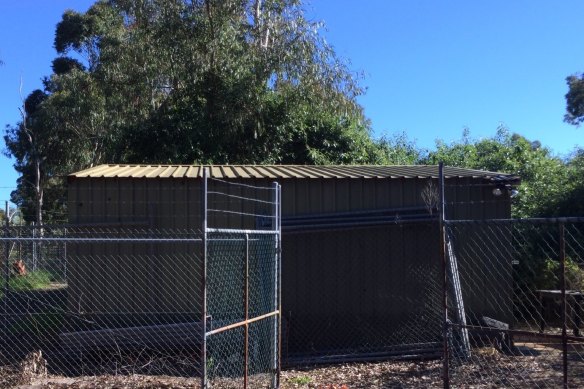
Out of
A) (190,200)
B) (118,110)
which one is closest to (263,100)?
(118,110)

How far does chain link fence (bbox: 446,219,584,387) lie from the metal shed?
0.16 m

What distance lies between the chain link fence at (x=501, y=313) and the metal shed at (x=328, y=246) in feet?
0.52

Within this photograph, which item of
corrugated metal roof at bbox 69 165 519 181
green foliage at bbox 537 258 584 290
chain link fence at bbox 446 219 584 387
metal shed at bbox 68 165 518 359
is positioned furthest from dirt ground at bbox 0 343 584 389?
green foliage at bbox 537 258 584 290

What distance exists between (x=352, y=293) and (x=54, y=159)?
23153 mm

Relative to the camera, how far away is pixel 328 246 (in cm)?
1051

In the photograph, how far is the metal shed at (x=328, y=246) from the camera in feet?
33.3

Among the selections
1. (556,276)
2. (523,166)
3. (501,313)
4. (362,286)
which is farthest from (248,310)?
(523,166)

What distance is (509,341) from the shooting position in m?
9.87

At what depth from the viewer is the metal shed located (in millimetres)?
10141

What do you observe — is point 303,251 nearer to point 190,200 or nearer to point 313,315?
point 313,315

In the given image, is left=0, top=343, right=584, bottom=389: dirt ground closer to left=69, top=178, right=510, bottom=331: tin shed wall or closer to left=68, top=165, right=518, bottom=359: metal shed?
left=68, top=165, right=518, bottom=359: metal shed

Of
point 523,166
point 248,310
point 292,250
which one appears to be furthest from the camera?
point 523,166

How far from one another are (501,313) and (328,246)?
2.81 metres

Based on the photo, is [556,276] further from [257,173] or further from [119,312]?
[119,312]
